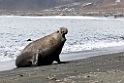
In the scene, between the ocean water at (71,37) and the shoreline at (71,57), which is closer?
the shoreline at (71,57)

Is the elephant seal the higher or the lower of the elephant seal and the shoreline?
the higher

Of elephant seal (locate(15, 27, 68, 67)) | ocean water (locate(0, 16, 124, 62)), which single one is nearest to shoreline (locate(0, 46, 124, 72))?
elephant seal (locate(15, 27, 68, 67))

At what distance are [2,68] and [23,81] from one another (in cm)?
381

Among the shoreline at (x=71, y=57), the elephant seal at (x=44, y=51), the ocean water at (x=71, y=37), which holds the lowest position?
the ocean water at (x=71, y=37)

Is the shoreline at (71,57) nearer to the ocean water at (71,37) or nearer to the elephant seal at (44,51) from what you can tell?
the elephant seal at (44,51)

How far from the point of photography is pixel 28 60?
12562 mm

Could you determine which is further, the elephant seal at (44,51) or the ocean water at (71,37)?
the ocean water at (71,37)

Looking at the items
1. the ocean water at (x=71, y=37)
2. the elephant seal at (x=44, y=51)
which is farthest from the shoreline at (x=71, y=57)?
the ocean water at (x=71, y=37)

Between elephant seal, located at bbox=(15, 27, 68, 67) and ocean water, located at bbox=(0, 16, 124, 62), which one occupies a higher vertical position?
elephant seal, located at bbox=(15, 27, 68, 67)

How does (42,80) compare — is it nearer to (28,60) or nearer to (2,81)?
(2,81)

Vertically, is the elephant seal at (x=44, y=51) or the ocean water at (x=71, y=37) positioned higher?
the elephant seal at (x=44, y=51)

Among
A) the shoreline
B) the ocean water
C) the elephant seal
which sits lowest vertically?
the ocean water

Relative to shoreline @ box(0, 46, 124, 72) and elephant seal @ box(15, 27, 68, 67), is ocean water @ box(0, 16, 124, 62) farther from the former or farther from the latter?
elephant seal @ box(15, 27, 68, 67)

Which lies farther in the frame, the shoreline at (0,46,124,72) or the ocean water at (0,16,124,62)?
the ocean water at (0,16,124,62)
